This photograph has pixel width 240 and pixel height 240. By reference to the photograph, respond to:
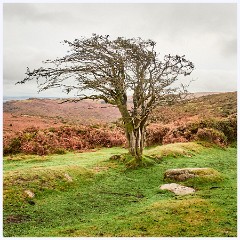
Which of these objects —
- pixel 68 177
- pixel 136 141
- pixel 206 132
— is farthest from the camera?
pixel 206 132

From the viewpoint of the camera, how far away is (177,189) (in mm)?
15836

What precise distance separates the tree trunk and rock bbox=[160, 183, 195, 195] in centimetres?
451

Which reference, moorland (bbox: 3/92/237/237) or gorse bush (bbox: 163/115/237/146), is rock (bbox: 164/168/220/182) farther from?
gorse bush (bbox: 163/115/237/146)

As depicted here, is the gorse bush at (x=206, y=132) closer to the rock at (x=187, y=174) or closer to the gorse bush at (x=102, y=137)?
the gorse bush at (x=102, y=137)

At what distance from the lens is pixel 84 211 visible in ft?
43.2

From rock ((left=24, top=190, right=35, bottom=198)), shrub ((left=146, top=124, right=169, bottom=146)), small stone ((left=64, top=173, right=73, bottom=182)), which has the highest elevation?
shrub ((left=146, top=124, right=169, bottom=146))

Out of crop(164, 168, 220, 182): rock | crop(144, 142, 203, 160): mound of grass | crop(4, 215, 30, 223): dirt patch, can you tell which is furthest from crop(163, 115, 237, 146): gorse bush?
crop(4, 215, 30, 223): dirt patch

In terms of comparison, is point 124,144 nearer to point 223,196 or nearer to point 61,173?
point 61,173

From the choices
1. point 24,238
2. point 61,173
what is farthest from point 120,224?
point 61,173

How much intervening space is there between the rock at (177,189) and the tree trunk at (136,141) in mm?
4506

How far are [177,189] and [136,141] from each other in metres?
5.70

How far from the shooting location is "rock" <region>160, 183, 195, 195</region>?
1548 cm

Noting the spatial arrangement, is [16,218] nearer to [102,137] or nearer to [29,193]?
[29,193]

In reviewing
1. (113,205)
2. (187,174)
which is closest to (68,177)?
(113,205)
